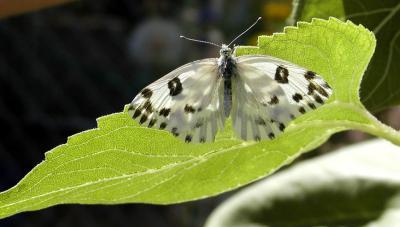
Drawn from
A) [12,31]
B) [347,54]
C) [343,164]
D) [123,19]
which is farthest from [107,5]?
[347,54]

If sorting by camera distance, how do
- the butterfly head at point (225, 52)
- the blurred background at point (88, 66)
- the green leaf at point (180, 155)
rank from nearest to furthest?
the green leaf at point (180, 155) → the butterfly head at point (225, 52) → the blurred background at point (88, 66)

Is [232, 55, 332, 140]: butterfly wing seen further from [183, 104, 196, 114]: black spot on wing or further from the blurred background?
the blurred background

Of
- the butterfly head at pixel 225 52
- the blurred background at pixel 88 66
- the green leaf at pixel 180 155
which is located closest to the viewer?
the green leaf at pixel 180 155

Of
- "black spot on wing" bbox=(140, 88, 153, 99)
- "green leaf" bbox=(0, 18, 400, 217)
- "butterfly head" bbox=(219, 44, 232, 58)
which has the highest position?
"butterfly head" bbox=(219, 44, 232, 58)

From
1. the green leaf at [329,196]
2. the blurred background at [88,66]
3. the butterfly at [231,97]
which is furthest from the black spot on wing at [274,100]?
the blurred background at [88,66]

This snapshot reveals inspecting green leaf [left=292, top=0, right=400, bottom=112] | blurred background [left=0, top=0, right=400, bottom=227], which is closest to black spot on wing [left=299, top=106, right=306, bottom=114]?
green leaf [left=292, top=0, right=400, bottom=112]

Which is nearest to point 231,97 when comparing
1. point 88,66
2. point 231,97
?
point 231,97

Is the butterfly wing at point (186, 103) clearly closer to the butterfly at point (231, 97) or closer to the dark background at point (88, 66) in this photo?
the butterfly at point (231, 97)

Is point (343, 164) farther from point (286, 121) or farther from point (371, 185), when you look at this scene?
point (286, 121)
